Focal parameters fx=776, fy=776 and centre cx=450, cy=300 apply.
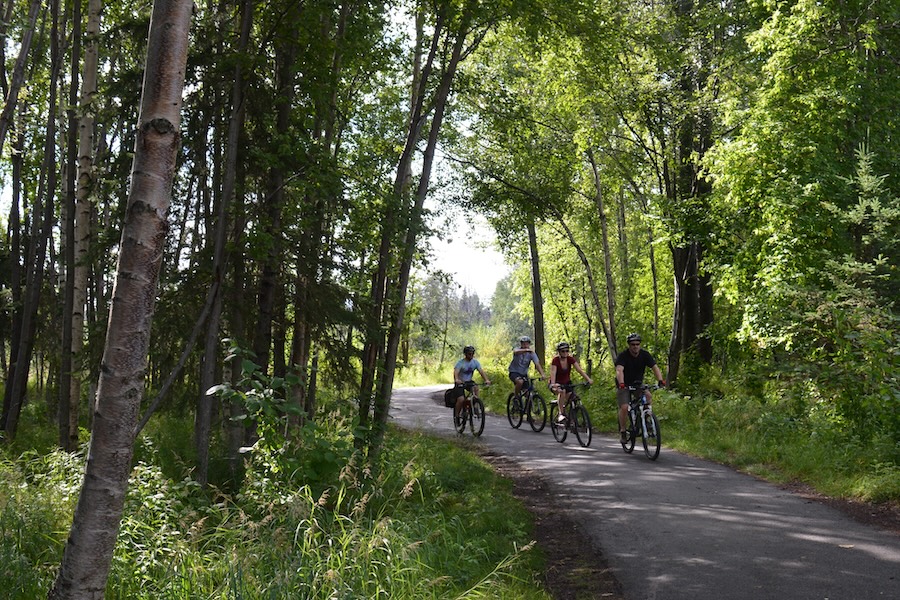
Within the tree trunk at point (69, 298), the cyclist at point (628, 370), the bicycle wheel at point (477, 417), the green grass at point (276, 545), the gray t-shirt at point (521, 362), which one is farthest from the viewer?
the gray t-shirt at point (521, 362)

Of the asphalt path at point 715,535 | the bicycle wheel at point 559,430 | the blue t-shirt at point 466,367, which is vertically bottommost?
the asphalt path at point 715,535

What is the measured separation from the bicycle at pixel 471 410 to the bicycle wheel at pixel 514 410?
5.02 ft

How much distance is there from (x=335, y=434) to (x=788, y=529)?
5.17m

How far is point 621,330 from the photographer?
39.1m

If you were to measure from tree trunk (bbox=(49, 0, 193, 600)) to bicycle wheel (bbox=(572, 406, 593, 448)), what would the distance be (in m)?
11.7

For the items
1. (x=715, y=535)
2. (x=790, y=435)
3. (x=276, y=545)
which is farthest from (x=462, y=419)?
(x=276, y=545)

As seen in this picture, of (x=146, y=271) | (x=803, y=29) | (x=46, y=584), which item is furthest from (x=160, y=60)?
(x=803, y=29)

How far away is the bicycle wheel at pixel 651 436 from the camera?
1232 centimetres

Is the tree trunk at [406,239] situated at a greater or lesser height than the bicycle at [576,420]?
greater

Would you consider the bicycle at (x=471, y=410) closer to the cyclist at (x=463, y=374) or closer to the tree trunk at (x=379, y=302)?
the cyclist at (x=463, y=374)

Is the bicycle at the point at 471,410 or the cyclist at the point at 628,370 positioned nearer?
the cyclist at the point at 628,370

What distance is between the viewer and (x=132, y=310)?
3.44 meters

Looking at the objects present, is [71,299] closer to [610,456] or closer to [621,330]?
[610,456]

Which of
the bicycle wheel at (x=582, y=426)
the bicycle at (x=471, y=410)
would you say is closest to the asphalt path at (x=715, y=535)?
the bicycle wheel at (x=582, y=426)
